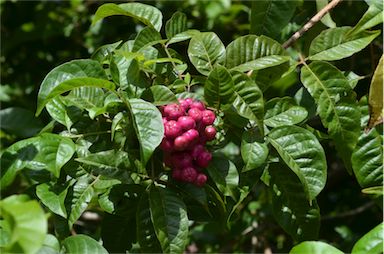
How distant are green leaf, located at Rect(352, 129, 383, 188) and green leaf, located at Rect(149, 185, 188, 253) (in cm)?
35

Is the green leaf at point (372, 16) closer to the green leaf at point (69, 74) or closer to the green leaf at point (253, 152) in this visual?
the green leaf at point (253, 152)

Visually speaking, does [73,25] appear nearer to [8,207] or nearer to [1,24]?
[1,24]

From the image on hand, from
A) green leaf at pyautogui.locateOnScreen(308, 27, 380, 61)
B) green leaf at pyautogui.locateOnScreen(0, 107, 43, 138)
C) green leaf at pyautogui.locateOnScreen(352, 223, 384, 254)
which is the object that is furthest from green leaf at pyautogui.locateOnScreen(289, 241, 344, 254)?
green leaf at pyautogui.locateOnScreen(0, 107, 43, 138)

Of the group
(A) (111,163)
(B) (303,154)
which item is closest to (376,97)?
(B) (303,154)

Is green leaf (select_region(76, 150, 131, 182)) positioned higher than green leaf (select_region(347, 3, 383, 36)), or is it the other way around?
green leaf (select_region(347, 3, 383, 36))

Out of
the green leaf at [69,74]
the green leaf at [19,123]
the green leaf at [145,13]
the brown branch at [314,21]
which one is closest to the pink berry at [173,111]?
the green leaf at [69,74]

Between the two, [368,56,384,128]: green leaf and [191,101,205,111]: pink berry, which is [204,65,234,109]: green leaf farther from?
[368,56,384,128]: green leaf

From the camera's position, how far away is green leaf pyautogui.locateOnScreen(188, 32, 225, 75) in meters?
1.23

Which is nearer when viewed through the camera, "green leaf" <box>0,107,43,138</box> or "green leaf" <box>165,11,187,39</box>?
"green leaf" <box>165,11,187,39</box>

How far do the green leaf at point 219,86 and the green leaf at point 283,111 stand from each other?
11 cm

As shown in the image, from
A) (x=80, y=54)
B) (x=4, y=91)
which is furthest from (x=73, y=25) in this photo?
(x=4, y=91)

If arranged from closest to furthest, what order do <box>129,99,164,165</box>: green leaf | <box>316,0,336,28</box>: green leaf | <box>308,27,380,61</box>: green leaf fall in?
<box>129,99,164,165</box>: green leaf
<box>308,27,380,61</box>: green leaf
<box>316,0,336,28</box>: green leaf

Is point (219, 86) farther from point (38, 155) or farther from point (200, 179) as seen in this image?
point (38, 155)

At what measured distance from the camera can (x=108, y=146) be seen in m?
1.21
